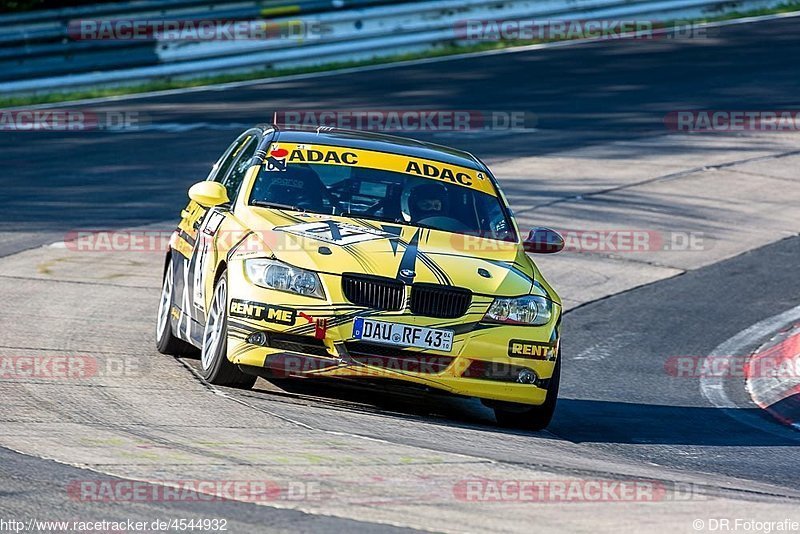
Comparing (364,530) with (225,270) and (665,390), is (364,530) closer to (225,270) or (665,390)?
(225,270)

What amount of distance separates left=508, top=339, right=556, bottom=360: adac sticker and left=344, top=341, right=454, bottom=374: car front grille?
475 millimetres

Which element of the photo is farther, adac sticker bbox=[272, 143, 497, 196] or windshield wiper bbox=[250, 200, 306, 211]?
adac sticker bbox=[272, 143, 497, 196]

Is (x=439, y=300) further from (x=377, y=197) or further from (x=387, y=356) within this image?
(x=377, y=197)

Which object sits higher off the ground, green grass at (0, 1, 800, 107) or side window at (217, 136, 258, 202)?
green grass at (0, 1, 800, 107)

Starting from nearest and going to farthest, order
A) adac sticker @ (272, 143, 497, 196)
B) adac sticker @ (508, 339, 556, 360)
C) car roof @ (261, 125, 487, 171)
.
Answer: adac sticker @ (508, 339, 556, 360), adac sticker @ (272, 143, 497, 196), car roof @ (261, 125, 487, 171)

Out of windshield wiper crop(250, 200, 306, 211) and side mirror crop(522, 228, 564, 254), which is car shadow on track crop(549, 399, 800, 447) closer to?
side mirror crop(522, 228, 564, 254)

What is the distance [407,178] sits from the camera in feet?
30.1

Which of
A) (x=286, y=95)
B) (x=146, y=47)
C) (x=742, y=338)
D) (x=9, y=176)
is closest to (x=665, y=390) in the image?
(x=742, y=338)

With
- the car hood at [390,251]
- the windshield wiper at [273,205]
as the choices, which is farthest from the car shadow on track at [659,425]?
the windshield wiper at [273,205]

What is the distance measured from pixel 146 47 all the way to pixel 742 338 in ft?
44.0

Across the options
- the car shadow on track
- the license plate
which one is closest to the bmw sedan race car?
the license plate

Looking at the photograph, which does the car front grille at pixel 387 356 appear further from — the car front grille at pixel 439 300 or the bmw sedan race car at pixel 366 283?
the car front grille at pixel 439 300

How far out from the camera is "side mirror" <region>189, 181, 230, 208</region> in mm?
8758

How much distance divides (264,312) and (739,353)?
4.98m
